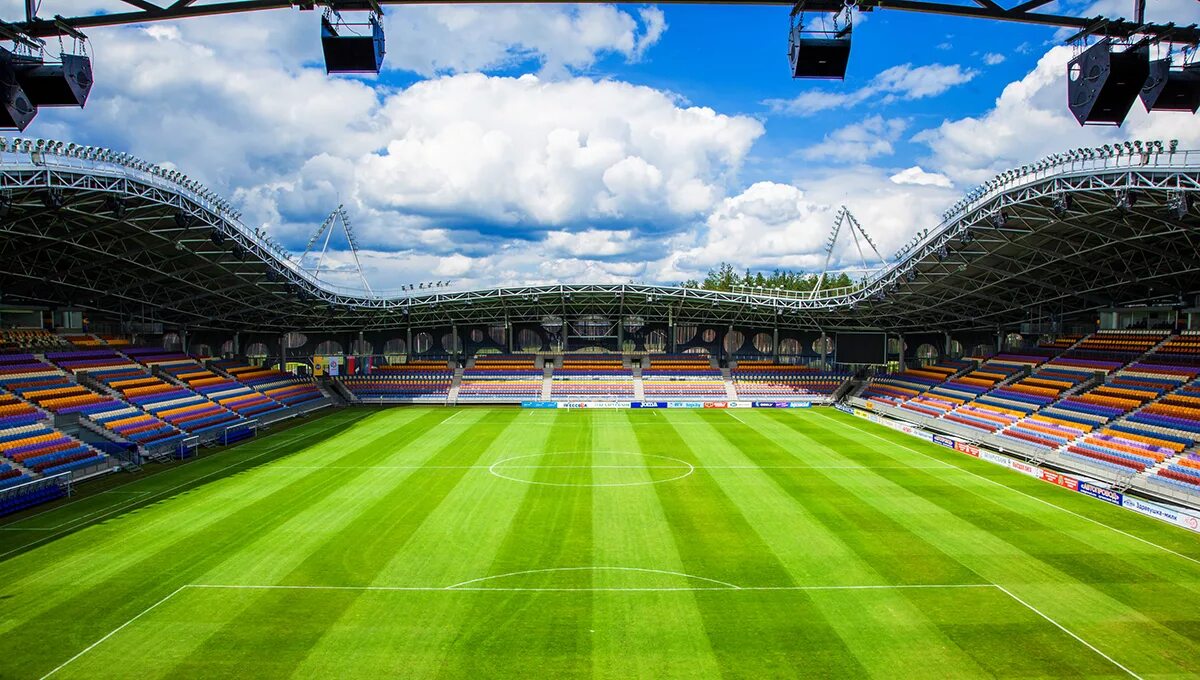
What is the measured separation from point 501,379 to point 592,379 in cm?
850

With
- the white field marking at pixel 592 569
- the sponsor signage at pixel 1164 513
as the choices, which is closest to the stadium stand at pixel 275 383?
the white field marking at pixel 592 569

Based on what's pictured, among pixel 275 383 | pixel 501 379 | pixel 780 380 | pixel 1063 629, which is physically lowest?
pixel 1063 629

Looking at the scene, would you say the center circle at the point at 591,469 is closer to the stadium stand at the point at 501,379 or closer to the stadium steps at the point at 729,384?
the stadium stand at the point at 501,379

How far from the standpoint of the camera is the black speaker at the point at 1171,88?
7.80 meters

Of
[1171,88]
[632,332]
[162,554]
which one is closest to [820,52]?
[1171,88]

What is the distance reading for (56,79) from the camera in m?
7.60

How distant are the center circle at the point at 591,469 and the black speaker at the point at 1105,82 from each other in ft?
66.9

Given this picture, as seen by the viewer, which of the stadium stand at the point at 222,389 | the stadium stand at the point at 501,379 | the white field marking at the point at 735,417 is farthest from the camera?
the stadium stand at the point at 501,379

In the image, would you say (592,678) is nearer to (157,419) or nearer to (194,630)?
(194,630)

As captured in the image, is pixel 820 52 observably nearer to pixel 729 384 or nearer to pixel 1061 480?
pixel 1061 480

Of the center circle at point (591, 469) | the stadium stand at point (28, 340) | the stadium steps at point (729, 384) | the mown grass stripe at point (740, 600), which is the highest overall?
the stadium stand at point (28, 340)

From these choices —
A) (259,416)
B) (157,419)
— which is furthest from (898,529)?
(259,416)

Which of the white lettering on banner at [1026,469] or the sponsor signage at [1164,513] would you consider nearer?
the sponsor signage at [1164,513]

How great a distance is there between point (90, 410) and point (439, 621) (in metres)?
28.4
